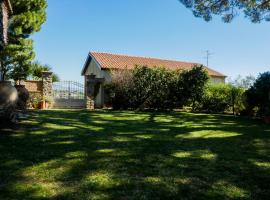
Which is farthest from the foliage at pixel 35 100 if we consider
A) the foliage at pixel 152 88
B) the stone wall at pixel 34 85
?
the foliage at pixel 152 88

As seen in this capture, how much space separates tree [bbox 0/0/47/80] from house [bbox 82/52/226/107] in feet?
16.5

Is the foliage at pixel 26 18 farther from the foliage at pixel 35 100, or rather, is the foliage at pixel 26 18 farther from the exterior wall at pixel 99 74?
the exterior wall at pixel 99 74

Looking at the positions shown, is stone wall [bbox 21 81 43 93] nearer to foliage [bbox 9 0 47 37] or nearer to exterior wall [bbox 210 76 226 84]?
foliage [bbox 9 0 47 37]

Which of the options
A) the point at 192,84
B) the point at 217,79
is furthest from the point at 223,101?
the point at 217,79

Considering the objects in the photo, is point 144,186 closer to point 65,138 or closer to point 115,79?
point 65,138

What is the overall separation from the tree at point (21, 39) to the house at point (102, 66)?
5028 mm

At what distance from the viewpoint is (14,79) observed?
2697 cm

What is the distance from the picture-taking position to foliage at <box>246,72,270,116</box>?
19719 mm

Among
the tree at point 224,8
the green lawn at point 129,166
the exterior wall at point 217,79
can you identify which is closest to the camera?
the green lawn at point 129,166

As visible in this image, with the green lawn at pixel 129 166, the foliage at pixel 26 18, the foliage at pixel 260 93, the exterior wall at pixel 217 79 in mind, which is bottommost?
the green lawn at pixel 129 166

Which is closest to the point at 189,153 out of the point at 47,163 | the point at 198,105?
the point at 47,163

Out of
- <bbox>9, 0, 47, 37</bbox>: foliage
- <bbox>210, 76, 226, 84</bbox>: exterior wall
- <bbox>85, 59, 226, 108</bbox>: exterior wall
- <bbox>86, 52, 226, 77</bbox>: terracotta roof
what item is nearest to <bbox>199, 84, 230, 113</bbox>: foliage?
<bbox>86, 52, 226, 77</bbox>: terracotta roof

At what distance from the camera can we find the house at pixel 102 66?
83.4 ft

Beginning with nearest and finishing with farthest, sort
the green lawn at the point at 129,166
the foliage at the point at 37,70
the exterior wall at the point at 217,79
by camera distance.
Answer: the green lawn at the point at 129,166, the foliage at the point at 37,70, the exterior wall at the point at 217,79
